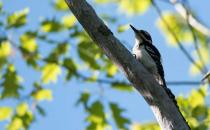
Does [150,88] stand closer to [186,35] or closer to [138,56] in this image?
[138,56]

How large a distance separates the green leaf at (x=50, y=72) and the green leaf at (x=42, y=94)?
0.46 ft

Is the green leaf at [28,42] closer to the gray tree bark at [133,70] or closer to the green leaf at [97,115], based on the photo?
the green leaf at [97,115]

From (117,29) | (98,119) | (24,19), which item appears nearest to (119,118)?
(98,119)

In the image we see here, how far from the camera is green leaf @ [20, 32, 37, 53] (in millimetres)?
8820

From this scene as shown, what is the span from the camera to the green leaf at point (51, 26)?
8.84m

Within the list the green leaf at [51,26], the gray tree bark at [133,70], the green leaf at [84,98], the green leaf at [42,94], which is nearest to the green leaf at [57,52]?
the green leaf at [51,26]

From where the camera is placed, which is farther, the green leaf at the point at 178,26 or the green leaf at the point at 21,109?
the green leaf at the point at 178,26

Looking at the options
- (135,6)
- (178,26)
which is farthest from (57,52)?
(178,26)

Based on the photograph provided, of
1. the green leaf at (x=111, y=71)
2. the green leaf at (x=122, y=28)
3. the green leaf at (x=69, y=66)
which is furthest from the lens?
the green leaf at (x=69, y=66)

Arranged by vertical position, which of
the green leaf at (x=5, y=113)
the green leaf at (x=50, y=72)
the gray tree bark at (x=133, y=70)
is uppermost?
the green leaf at (x=50, y=72)

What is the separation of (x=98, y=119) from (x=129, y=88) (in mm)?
624

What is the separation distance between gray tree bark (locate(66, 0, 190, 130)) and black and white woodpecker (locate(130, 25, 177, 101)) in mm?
1135

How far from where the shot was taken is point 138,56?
21.5ft

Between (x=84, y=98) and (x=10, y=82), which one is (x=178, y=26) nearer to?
(x=84, y=98)
